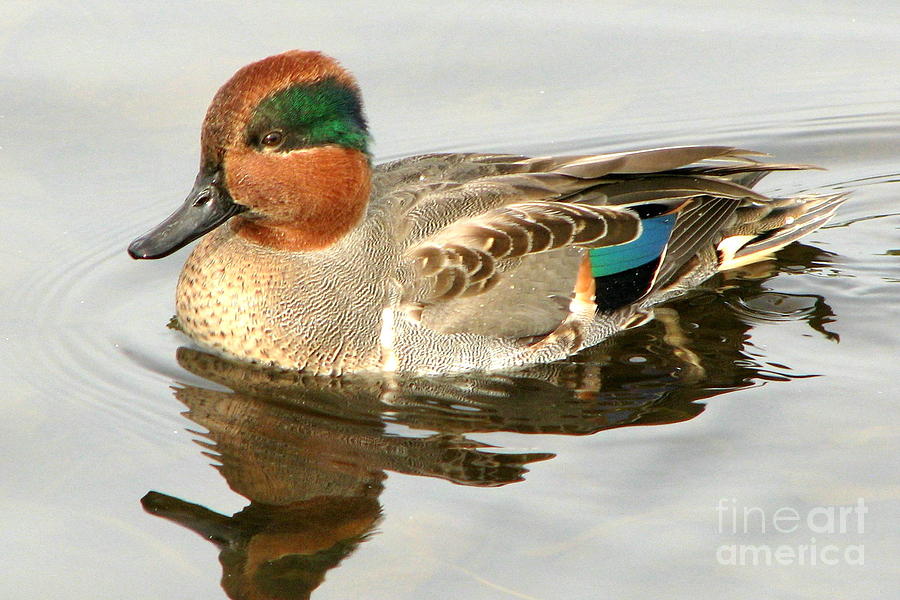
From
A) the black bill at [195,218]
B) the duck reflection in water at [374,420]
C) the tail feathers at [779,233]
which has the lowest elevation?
the duck reflection in water at [374,420]

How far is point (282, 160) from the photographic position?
7273 mm

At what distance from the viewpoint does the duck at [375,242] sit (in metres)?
7.26

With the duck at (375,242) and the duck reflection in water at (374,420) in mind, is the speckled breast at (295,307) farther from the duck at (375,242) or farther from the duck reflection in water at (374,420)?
the duck reflection in water at (374,420)

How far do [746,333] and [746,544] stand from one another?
2232mm

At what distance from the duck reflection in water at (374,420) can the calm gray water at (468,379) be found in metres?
0.02

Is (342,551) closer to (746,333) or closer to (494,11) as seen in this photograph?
(746,333)

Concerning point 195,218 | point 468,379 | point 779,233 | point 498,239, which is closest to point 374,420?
point 468,379

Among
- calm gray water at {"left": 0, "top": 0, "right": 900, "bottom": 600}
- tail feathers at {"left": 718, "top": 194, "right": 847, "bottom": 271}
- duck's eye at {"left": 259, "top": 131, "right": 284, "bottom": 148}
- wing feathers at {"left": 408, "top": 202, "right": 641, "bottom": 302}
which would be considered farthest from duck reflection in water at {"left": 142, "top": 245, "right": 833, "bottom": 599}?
duck's eye at {"left": 259, "top": 131, "right": 284, "bottom": 148}

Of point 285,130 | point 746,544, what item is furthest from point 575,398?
point 285,130

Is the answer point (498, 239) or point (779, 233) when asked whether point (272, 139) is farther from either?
point (779, 233)

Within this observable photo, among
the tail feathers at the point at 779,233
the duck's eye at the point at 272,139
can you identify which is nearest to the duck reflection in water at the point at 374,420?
the tail feathers at the point at 779,233

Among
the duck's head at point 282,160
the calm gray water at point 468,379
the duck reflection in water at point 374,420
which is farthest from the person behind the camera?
the duck's head at point 282,160

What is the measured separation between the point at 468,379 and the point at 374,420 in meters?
0.73

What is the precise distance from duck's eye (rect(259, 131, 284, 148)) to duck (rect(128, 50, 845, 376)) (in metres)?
0.02
